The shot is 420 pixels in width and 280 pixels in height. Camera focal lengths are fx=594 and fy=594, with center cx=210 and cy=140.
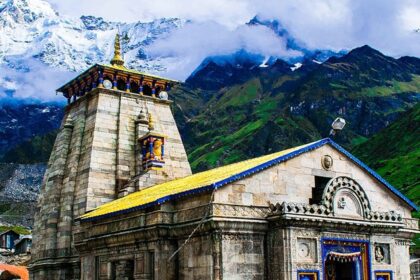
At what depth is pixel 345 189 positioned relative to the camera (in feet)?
81.3

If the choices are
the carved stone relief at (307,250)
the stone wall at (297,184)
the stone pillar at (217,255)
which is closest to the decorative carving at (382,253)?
the stone wall at (297,184)

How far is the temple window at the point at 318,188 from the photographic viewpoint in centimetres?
2516

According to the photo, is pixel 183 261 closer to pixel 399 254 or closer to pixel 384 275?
pixel 384 275

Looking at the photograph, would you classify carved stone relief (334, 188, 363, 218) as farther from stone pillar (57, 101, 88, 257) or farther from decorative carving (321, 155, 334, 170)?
stone pillar (57, 101, 88, 257)

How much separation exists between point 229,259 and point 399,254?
1048 centimetres

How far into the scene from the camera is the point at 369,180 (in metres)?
27.1

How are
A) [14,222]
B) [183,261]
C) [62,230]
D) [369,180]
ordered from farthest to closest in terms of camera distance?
1. [14,222]
2. [62,230]
3. [369,180]
4. [183,261]

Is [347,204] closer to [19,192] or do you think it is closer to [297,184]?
[297,184]

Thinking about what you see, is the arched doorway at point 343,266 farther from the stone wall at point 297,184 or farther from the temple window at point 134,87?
the temple window at point 134,87

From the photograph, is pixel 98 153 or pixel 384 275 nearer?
pixel 384 275

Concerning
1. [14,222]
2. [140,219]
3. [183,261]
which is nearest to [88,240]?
[140,219]

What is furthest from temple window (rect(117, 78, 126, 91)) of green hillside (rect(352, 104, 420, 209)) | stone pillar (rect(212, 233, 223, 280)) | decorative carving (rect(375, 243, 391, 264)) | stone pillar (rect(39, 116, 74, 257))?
green hillside (rect(352, 104, 420, 209))

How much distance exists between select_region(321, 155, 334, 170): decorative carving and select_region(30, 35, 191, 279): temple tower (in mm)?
11469

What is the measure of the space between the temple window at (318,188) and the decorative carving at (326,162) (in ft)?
1.61
